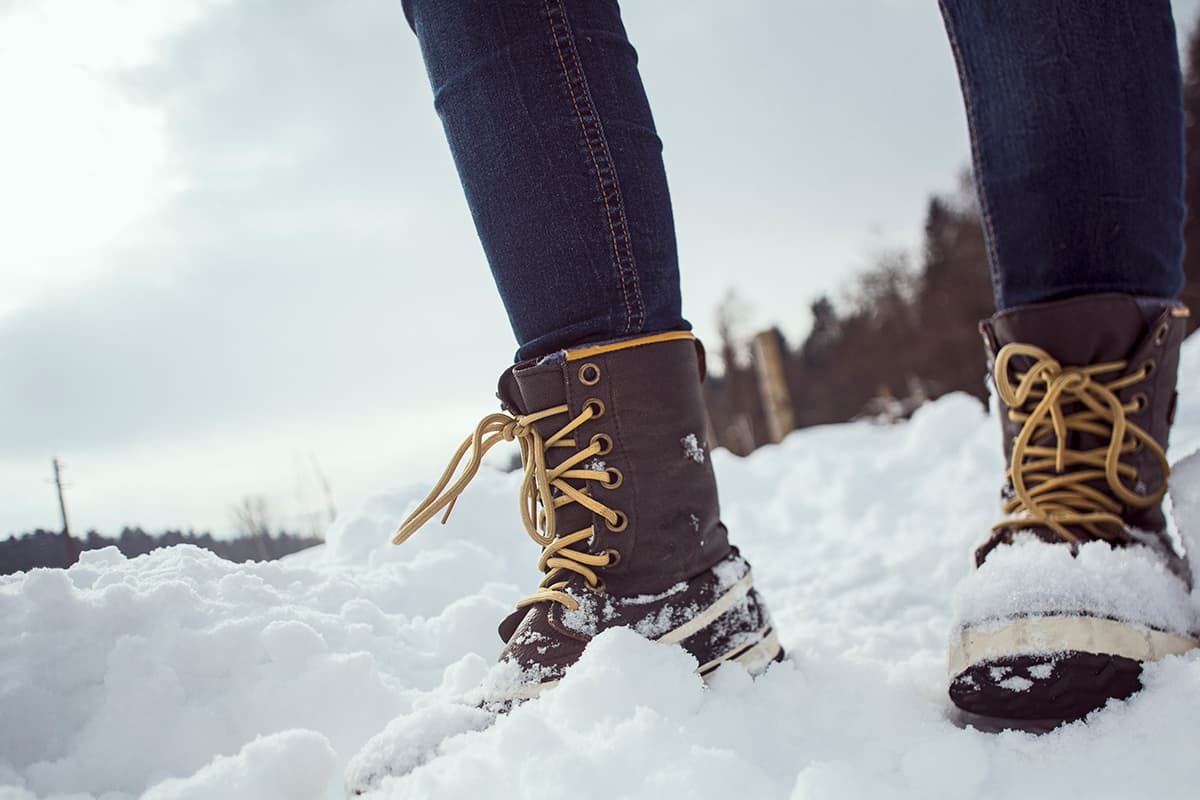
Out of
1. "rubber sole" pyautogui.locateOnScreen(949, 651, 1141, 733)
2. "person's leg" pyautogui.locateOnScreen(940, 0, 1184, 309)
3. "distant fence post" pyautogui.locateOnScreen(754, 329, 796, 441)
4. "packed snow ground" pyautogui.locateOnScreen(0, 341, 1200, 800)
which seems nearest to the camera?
"packed snow ground" pyautogui.locateOnScreen(0, 341, 1200, 800)

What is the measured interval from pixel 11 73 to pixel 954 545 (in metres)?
1.98

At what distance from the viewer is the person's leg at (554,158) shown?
0.83m

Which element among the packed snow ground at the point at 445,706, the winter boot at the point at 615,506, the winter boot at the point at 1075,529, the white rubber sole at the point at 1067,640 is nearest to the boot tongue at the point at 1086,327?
the winter boot at the point at 1075,529

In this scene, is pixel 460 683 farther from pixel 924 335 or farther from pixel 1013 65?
pixel 924 335

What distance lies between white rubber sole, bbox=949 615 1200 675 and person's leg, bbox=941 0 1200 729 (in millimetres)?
55

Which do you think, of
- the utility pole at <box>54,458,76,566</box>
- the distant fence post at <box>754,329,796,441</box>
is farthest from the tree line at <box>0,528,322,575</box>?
the distant fence post at <box>754,329,796,441</box>

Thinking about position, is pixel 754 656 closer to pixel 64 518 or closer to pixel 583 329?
pixel 583 329

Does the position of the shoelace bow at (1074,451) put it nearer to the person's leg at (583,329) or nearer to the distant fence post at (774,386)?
the person's leg at (583,329)

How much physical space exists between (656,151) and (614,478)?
40 cm

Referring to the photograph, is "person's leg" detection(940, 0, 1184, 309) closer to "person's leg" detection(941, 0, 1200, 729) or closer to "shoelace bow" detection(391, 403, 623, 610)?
"person's leg" detection(941, 0, 1200, 729)

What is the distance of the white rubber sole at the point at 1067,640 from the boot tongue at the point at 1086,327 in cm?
34

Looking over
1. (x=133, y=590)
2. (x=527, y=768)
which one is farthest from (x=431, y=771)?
(x=133, y=590)

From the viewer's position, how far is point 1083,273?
0.96 meters

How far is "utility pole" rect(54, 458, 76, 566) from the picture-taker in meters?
1.00
